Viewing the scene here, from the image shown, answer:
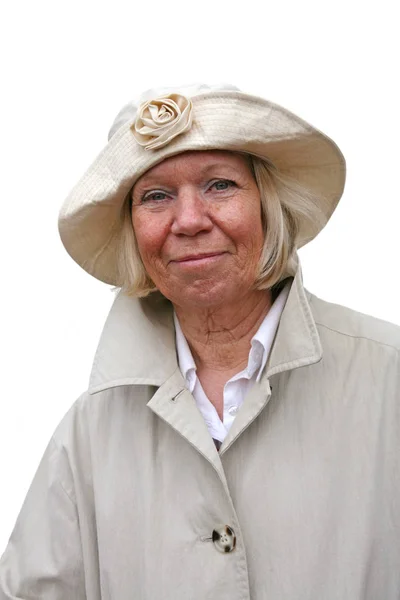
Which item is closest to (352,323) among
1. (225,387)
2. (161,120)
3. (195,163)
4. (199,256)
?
(225,387)

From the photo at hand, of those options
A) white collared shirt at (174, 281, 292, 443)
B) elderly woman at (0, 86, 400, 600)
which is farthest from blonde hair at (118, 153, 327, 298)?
white collared shirt at (174, 281, 292, 443)

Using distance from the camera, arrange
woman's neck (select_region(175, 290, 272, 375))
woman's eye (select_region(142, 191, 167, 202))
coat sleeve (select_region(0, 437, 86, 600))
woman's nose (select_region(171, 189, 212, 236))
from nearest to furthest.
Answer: woman's nose (select_region(171, 189, 212, 236)), woman's eye (select_region(142, 191, 167, 202)), woman's neck (select_region(175, 290, 272, 375)), coat sleeve (select_region(0, 437, 86, 600))

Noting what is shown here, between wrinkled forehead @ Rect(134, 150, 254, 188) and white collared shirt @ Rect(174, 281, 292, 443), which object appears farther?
white collared shirt @ Rect(174, 281, 292, 443)

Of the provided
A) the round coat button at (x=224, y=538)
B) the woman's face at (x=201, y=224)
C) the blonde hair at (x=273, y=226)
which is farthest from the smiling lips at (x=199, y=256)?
the round coat button at (x=224, y=538)

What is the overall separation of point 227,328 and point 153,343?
24 centimetres

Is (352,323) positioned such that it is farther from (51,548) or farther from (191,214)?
(51,548)

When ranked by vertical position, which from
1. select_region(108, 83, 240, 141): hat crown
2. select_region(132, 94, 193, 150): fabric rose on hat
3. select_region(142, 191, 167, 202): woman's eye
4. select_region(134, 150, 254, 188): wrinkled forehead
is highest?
select_region(108, 83, 240, 141): hat crown

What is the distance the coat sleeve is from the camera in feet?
9.81

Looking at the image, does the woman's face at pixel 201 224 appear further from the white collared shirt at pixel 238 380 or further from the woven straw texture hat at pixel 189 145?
the white collared shirt at pixel 238 380

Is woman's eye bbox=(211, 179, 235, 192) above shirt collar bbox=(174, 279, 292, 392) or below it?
above

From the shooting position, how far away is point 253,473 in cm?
267

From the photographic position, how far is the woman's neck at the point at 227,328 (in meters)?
2.82

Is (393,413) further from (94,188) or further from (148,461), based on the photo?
(94,188)

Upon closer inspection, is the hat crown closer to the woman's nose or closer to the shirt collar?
the woman's nose
